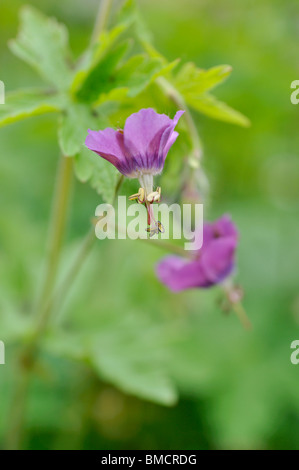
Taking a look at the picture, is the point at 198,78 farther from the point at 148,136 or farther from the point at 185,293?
the point at 185,293

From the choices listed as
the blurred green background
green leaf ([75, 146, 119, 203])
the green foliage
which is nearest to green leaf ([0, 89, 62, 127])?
the green foliage

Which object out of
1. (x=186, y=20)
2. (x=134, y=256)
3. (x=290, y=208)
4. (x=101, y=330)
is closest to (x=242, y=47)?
(x=186, y=20)

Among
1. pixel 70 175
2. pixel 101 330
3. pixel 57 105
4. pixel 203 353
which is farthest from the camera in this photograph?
pixel 203 353

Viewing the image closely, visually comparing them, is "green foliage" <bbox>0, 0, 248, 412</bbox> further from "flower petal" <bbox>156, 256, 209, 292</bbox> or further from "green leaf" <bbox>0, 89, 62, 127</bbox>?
"flower petal" <bbox>156, 256, 209, 292</bbox>

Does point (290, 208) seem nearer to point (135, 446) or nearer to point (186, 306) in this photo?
point (186, 306)

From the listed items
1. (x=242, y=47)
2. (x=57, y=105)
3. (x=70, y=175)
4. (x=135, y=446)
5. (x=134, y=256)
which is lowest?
(x=135, y=446)

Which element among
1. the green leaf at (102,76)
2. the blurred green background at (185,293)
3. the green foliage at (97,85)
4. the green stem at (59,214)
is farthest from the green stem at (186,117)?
the blurred green background at (185,293)
